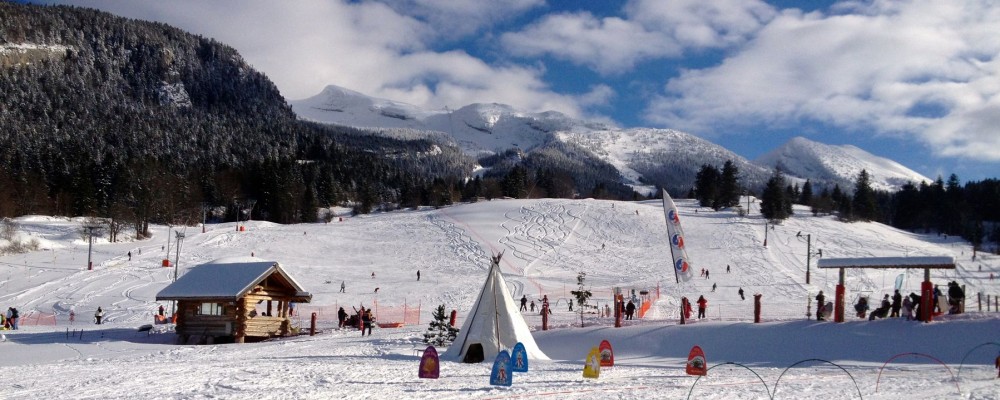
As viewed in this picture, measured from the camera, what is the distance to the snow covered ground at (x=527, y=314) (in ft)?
45.8

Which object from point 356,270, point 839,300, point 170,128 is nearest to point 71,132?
point 170,128

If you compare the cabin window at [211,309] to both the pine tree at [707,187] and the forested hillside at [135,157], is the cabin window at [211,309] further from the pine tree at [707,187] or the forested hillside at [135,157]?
the pine tree at [707,187]

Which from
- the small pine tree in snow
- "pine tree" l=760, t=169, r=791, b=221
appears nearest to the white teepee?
the small pine tree in snow

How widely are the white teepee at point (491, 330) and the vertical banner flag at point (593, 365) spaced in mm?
5455

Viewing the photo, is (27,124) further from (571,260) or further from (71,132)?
(571,260)

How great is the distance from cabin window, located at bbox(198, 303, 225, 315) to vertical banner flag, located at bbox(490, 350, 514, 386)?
18.5 m

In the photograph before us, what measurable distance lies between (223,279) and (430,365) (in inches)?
671

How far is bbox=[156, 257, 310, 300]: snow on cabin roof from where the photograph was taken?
28.6 metres

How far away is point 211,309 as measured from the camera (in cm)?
2939

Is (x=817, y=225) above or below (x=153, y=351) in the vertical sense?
above

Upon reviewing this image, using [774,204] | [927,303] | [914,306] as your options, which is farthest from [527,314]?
[774,204]

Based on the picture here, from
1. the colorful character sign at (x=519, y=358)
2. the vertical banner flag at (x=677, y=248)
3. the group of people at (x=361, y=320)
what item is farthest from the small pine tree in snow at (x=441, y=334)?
the colorful character sign at (x=519, y=358)

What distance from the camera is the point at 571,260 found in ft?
213

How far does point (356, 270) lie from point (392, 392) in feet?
149
